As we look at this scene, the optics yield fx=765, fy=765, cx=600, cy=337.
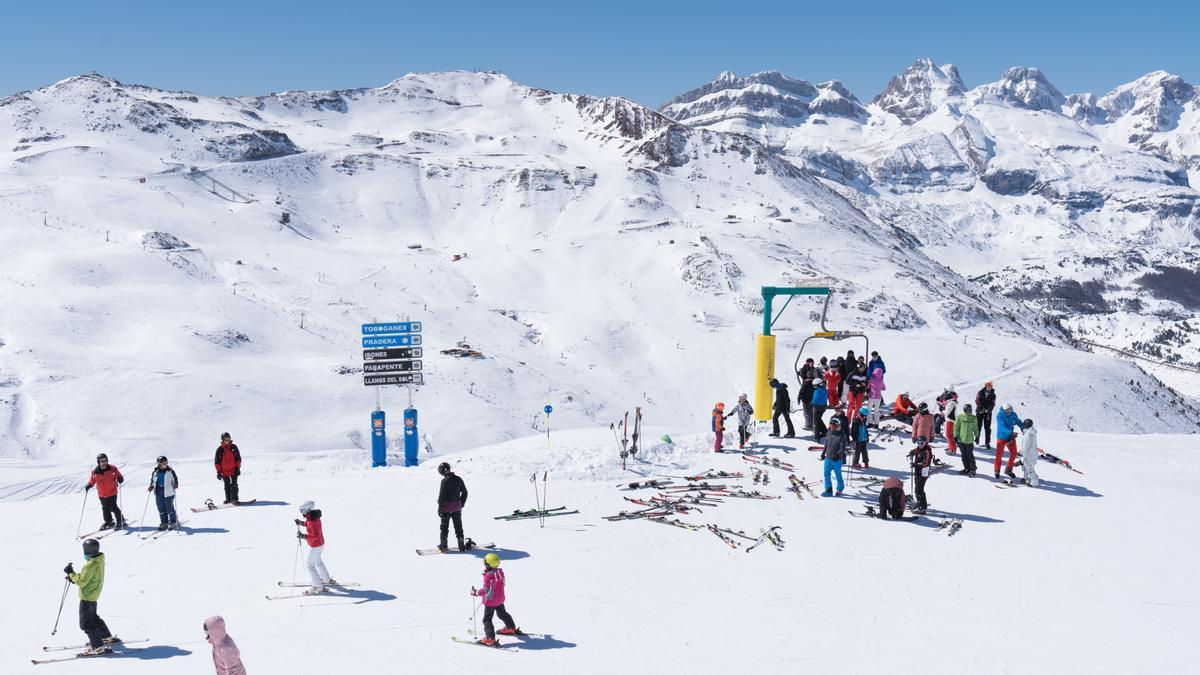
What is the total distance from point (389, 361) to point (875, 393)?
16093 mm

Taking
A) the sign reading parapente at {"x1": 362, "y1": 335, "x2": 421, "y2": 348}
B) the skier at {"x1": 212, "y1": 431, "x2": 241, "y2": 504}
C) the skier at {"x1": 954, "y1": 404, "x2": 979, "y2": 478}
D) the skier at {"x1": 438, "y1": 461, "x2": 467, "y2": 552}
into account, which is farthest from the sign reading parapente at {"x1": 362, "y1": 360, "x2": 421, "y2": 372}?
the skier at {"x1": 954, "y1": 404, "x2": 979, "y2": 478}

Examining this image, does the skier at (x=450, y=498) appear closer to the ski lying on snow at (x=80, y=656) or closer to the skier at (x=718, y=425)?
the ski lying on snow at (x=80, y=656)

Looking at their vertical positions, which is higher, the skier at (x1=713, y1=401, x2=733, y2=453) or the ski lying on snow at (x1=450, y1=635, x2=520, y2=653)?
the skier at (x1=713, y1=401, x2=733, y2=453)

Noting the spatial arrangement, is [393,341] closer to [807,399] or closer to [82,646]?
[807,399]

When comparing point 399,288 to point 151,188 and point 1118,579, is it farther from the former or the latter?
point 1118,579

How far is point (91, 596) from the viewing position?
33.3 ft

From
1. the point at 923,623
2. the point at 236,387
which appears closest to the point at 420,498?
the point at 923,623

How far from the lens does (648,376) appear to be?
4931 centimetres

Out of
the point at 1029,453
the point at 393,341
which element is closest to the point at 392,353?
the point at 393,341

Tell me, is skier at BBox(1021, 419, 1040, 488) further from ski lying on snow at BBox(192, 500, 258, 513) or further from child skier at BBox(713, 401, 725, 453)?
ski lying on snow at BBox(192, 500, 258, 513)

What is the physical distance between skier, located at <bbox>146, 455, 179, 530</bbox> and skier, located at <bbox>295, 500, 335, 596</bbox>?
502 centimetres

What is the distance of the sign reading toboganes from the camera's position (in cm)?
2628

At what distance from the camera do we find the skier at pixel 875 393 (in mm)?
23391

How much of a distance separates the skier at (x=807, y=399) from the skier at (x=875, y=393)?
179cm
